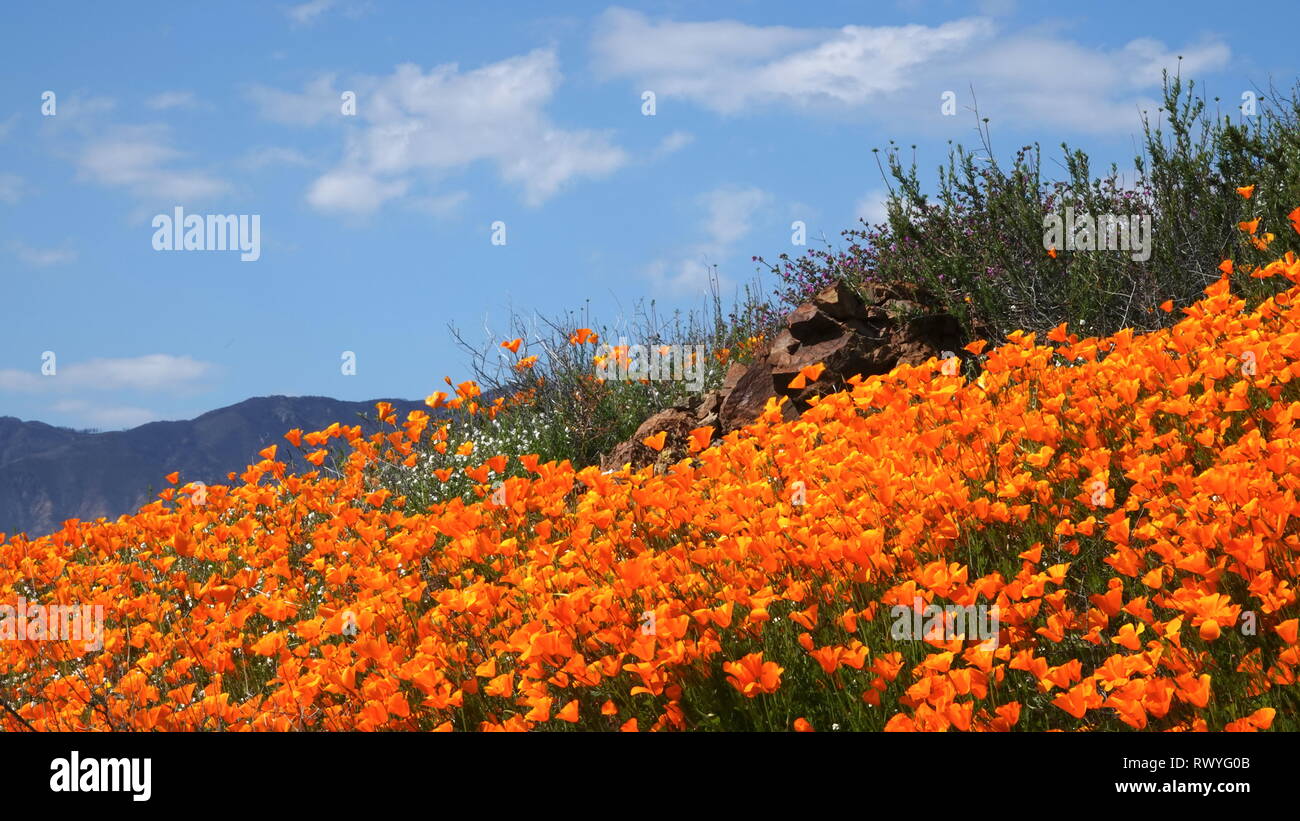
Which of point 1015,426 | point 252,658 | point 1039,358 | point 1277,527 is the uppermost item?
point 1039,358

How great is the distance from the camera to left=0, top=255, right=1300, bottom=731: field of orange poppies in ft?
9.03

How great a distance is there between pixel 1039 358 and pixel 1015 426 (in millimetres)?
988

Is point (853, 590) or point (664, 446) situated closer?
point (853, 590)

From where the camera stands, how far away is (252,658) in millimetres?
4723

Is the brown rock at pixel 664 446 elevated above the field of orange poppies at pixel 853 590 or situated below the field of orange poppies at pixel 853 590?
above

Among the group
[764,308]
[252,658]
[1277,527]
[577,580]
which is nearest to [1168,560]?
[1277,527]

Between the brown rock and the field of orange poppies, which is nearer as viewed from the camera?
the field of orange poppies

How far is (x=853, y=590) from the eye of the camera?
345 centimetres

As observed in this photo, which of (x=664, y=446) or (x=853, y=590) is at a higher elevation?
(x=664, y=446)

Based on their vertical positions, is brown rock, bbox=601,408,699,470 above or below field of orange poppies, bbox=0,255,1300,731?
above

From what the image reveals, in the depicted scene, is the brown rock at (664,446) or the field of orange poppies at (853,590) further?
the brown rock at (664,446)

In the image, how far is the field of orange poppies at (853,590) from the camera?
2.75 metres
